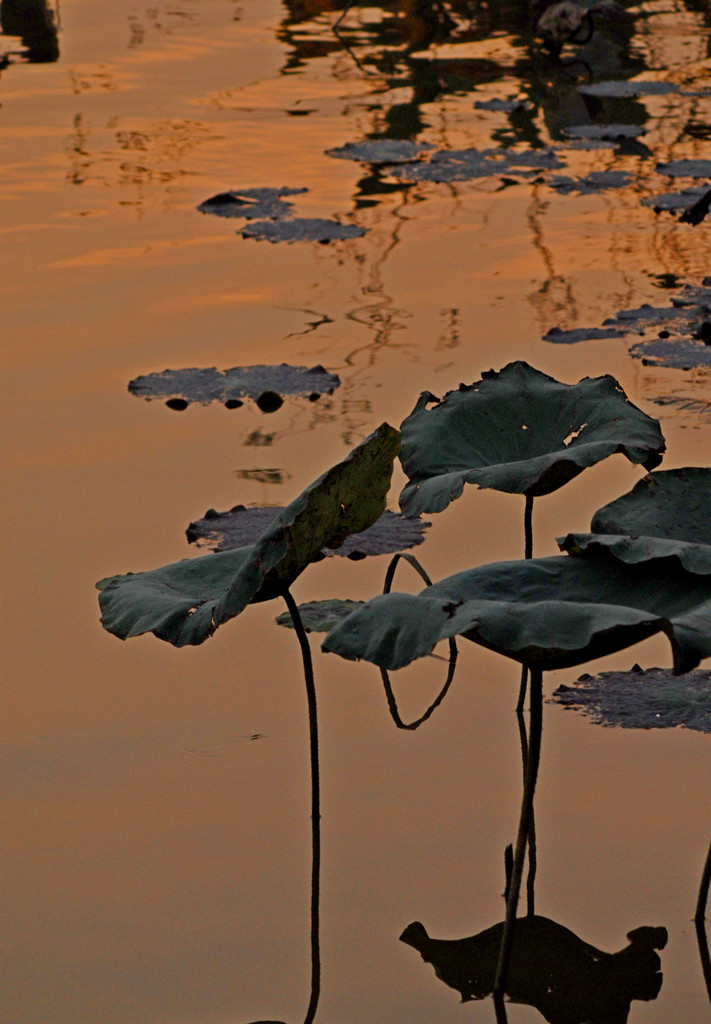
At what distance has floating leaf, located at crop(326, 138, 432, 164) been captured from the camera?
240 inches

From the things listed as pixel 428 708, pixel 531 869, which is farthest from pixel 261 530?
pixel 531 869

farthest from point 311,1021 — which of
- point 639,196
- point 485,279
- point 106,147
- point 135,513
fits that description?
point 106,147

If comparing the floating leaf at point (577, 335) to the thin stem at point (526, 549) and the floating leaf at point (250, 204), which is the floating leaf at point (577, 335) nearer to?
the floating leaf at point (250, 204)

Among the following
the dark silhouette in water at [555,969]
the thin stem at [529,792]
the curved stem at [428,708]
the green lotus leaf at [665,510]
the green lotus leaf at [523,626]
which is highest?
the green lotus leaf at [523,626]

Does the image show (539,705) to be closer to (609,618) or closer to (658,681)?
(609,618)

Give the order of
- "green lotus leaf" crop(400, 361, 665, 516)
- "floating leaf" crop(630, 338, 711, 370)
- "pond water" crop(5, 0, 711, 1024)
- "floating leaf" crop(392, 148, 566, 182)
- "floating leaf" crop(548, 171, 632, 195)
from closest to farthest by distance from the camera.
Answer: "pond water" crop(5, 0, 711, 1024) → "green lotus leaf" crop(400, 361, 665, 516) → "floating leaf" crop(630, 338, 711, 370) → "floating leaf" crop(548, 171, 632, 195) → "floating leaf" crop(392, 148, 566, 182)

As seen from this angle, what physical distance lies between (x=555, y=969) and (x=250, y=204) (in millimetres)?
4038

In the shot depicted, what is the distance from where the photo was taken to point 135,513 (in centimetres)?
312

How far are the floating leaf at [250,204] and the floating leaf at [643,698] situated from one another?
323 cm

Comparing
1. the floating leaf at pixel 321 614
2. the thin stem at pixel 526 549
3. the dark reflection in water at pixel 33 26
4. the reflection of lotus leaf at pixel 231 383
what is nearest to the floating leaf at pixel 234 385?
the reflection of lotus leaf at pixel 231 383

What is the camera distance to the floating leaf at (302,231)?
16.7 ft

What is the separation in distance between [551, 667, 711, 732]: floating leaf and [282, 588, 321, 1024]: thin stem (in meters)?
0.45

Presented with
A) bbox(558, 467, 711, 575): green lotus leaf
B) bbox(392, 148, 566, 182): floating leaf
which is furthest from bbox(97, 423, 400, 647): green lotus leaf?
bbox(392, 148, 566, 182): floating leaf

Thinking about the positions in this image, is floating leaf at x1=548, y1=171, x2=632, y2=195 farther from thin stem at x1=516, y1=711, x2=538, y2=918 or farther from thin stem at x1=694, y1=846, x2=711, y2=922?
thin stem at x1=694, y1=846, x2=711, y2=922
